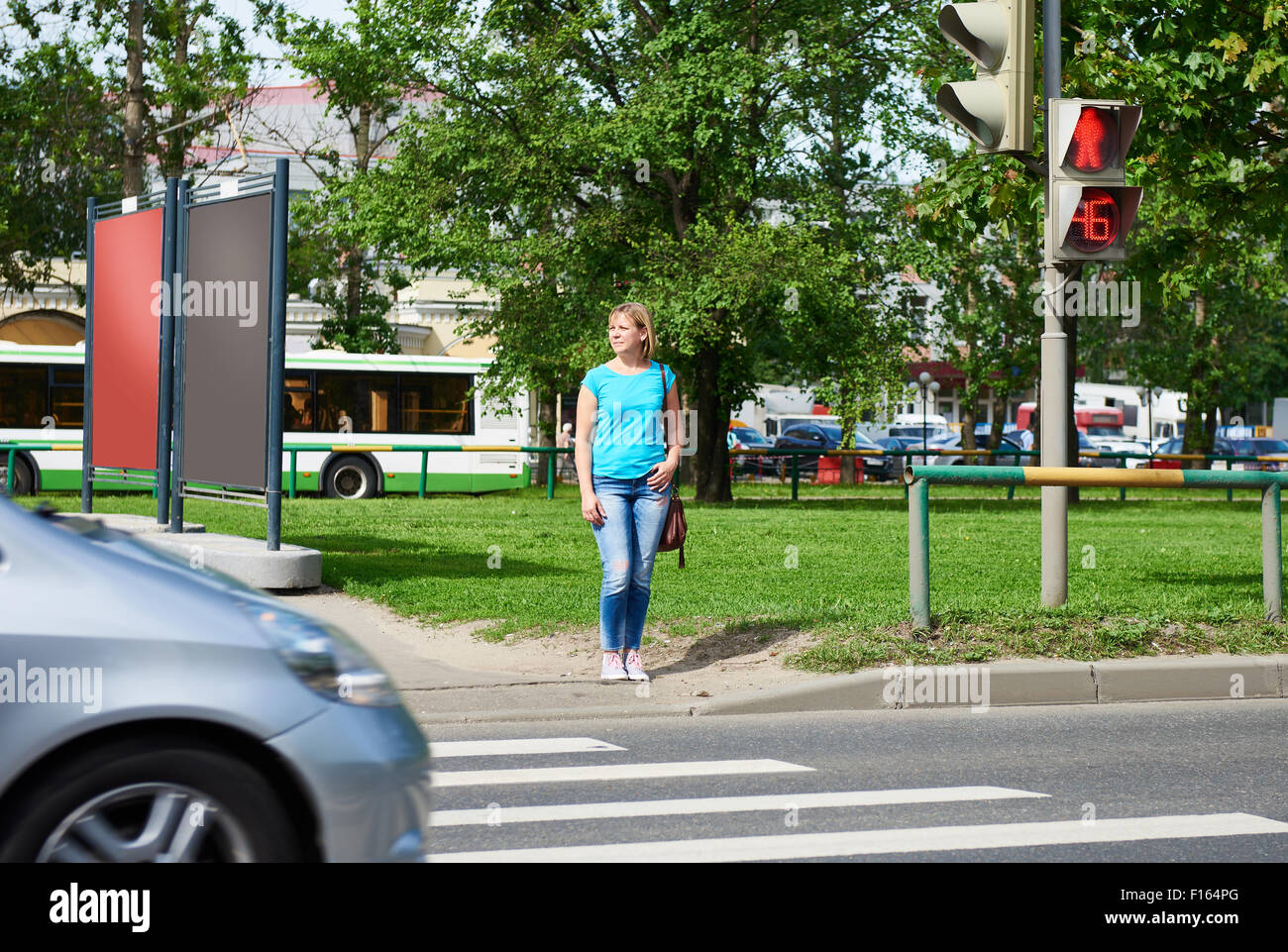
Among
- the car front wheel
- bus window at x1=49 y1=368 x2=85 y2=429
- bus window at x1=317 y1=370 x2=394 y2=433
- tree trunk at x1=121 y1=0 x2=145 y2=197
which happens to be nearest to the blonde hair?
the car front wheel

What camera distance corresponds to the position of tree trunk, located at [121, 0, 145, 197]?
27.2 meters

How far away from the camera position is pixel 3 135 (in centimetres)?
3123

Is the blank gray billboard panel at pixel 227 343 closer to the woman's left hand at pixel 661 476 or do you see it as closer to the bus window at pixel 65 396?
the woman's left hand at pixel 661 476

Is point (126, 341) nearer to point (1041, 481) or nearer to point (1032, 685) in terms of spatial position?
point (1041, 481)

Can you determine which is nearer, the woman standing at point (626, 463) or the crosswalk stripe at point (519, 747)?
the crosswalk stripe at point (519, 747)

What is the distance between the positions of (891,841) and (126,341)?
9.64 m

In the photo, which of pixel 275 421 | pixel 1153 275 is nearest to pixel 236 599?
pixel 275 421

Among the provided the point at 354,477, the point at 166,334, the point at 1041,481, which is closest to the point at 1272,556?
the point at 1041,481

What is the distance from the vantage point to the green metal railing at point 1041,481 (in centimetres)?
851

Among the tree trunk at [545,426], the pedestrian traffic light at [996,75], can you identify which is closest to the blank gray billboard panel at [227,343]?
the pedestrian traffic light at [996,75]

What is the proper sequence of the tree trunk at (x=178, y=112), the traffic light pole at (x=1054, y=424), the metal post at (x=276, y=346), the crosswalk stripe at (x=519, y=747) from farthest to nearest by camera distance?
1. the tree trunk at (x=178, y=112)
2. the metal post at (x=276, y=346)
3. the traffic light pole at (x=1054, y=424)
4. the crosswalk stripe at (x=519, y=747)

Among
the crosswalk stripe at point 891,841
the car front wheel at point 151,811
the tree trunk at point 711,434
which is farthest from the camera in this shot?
the tree trunk at point 711,434

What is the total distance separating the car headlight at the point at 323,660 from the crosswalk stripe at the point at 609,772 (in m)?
2.46

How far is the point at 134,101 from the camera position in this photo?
27188 mm
